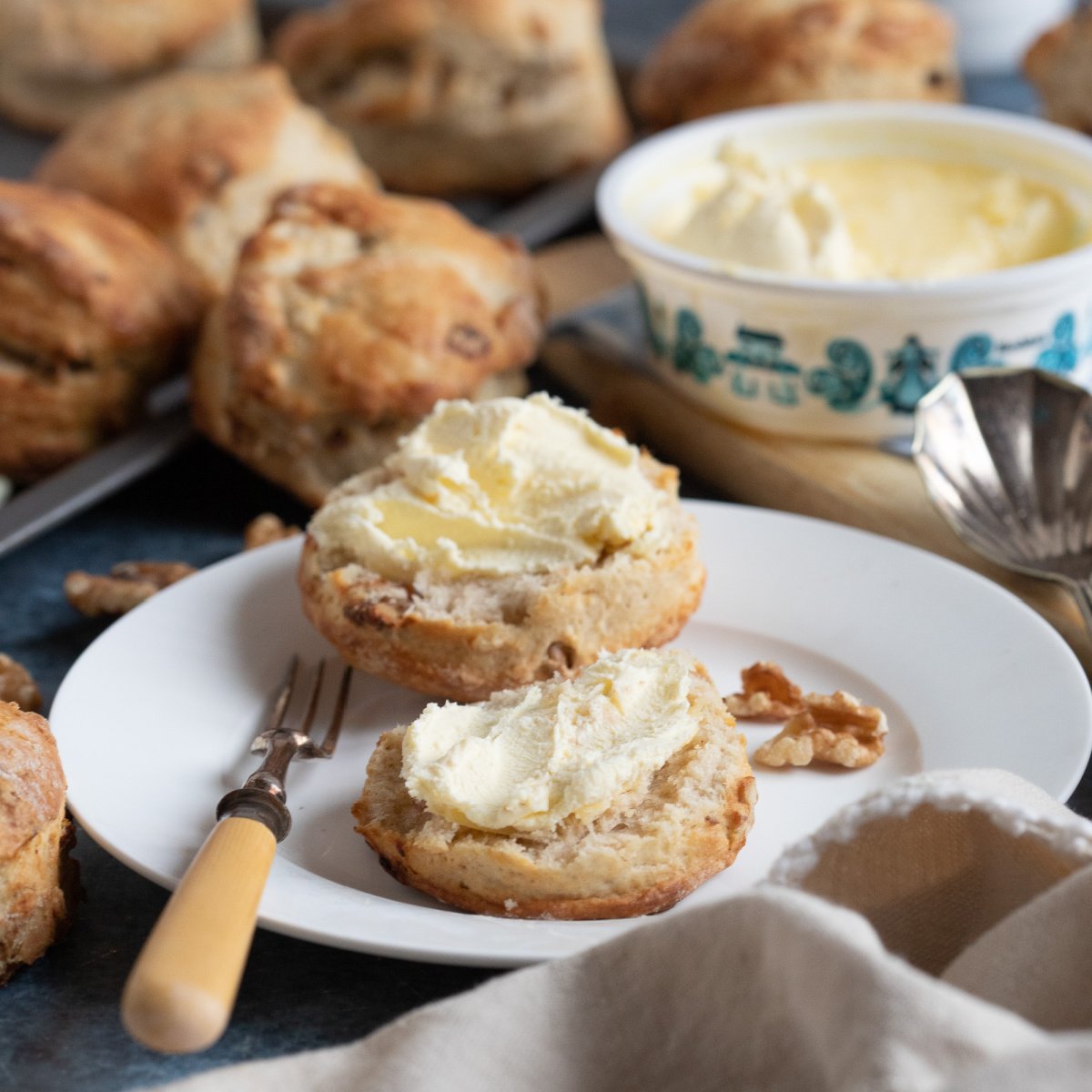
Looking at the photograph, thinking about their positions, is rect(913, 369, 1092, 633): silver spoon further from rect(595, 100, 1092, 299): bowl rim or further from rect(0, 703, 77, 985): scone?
rect(0, 703, 77, 985): scone

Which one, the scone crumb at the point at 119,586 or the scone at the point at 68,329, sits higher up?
the scone at the point at 68,329

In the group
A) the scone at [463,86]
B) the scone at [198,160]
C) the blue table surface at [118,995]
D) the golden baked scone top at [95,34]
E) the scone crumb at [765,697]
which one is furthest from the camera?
the golden baked scone top at [95,34]

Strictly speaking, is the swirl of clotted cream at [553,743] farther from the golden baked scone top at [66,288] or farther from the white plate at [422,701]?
the golden baked scone top at [66,288]

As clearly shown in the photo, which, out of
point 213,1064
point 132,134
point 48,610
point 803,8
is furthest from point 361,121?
point 213,1064

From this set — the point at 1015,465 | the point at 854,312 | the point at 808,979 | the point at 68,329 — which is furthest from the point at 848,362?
the point at 808,979

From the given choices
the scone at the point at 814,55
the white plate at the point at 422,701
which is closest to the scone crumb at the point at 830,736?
the white plate at the point at 422,701

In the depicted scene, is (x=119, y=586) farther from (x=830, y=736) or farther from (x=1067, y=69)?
(x=1067, y=69)
